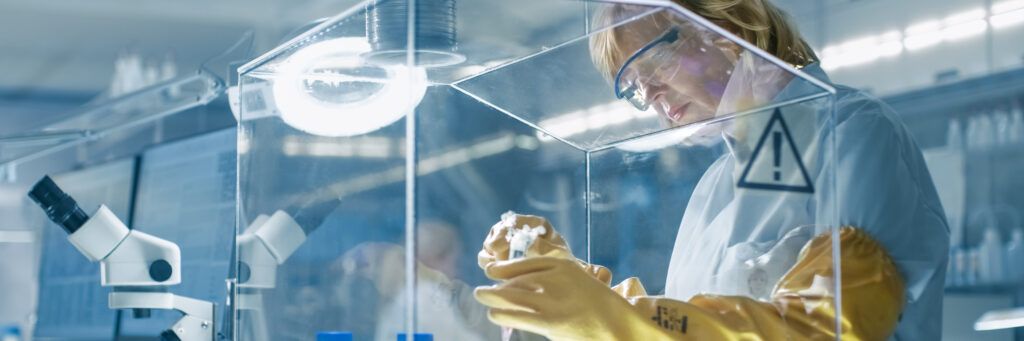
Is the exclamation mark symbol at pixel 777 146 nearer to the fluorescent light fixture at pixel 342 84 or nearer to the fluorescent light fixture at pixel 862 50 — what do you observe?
the fluorescent light fixture at pixel 342 84

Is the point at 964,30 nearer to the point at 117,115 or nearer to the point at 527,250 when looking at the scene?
the point at 117,115

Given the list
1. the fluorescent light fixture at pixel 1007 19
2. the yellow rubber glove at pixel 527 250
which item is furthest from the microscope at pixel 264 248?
the fluorescent light fixture at pixel 1007 19

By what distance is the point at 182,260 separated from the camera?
1.58 m

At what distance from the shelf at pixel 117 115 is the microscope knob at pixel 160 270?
31 centimetres

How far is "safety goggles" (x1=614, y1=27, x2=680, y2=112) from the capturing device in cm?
114

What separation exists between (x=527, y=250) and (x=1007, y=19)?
3.15 meters

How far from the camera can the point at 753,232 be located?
109 cm

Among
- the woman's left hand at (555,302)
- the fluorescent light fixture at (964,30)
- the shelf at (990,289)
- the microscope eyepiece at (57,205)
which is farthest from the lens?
the fluorescent light fixture at (964,30)

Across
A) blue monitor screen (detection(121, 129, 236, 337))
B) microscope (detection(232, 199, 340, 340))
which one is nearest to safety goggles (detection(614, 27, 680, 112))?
microscope (detection(232, 199, 340, 340))

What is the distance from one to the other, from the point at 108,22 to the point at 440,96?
196 inches

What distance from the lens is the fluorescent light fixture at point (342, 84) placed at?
963mm

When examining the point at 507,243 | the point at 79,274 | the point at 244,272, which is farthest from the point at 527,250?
the point at 79,274

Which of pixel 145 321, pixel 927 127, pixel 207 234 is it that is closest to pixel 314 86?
pixel 207 234

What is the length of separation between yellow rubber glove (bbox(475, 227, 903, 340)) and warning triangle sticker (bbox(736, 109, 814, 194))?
0.21 feet
